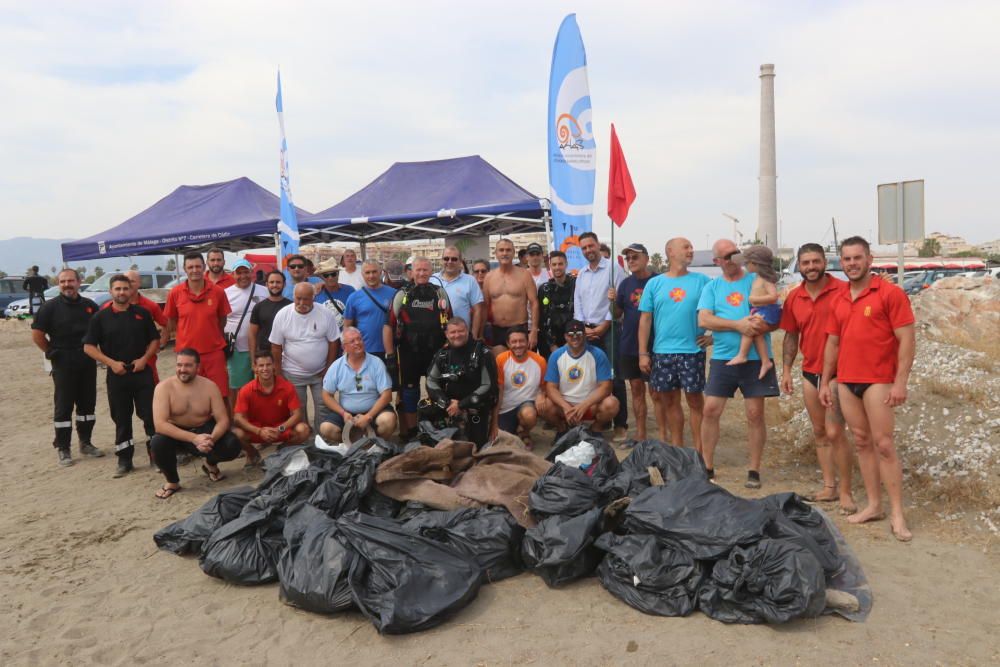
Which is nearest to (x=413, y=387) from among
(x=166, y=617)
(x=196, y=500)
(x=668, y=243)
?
(x=196, y=500)

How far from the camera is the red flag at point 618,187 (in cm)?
689

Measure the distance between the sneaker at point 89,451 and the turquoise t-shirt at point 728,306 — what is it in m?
5.64

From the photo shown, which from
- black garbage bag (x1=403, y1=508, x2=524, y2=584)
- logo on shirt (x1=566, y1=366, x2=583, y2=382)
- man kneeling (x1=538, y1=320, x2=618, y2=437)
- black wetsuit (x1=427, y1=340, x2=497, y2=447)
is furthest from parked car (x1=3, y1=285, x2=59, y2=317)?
black garbage bag (x1=403, y1=508, x2=524, y2=584)

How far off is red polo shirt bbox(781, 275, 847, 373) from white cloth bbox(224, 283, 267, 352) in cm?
471

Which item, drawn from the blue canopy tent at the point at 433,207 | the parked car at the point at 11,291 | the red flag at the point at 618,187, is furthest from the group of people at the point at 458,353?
the parked car at the point at 11,291

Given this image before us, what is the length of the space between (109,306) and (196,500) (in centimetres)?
196

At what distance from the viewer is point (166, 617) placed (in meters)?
3.51

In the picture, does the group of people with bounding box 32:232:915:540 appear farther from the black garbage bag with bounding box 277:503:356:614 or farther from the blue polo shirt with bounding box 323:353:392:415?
the black garbage bag with bounding box 277:503:356:614

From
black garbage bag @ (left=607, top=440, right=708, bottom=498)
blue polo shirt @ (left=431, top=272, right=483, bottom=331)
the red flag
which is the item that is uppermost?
the red flag

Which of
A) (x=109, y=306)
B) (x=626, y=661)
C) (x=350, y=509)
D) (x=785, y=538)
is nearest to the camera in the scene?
(x=626, y=661)

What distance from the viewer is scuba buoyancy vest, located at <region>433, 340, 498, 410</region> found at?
5.77 m

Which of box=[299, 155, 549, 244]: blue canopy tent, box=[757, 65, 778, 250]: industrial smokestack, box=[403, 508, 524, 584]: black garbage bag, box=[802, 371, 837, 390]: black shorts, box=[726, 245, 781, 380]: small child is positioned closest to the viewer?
box=[403, 508, 524, 584]: black garbage bag

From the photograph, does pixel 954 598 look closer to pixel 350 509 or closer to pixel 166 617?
pixel 350 509

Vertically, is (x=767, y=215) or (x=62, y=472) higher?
(x=767, y=215)
